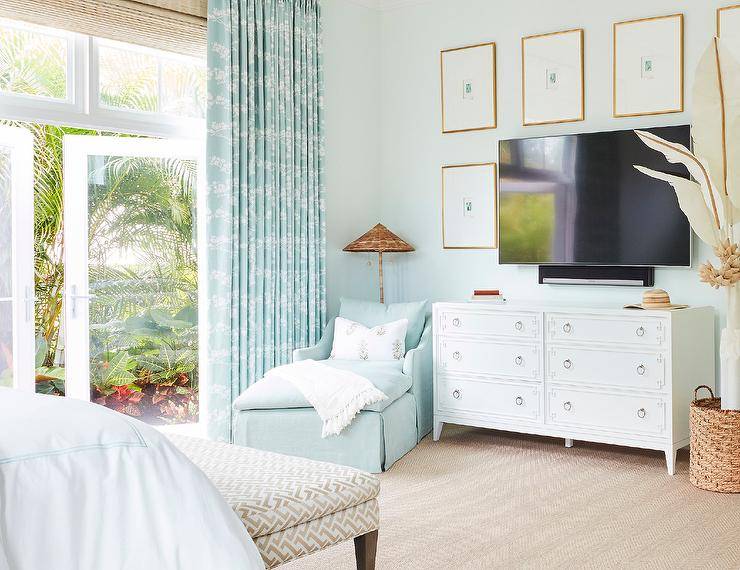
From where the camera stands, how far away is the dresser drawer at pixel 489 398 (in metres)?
4.32

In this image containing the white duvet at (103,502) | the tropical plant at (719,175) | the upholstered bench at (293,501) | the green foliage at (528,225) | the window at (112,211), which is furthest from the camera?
the green foliage at (528,225)

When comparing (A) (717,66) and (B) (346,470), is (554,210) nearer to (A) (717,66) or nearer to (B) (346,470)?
(A) (717,66)

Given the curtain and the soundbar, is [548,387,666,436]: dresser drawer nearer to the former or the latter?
the soundbar

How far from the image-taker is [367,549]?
8.34 ft

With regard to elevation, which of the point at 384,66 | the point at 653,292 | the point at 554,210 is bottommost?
the point at 653,292

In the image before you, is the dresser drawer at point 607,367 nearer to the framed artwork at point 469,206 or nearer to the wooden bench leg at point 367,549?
the framed artwork at point 469,206

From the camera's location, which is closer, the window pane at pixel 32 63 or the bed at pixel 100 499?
the bed at pixel 100 499

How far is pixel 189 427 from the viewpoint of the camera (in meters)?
4.57

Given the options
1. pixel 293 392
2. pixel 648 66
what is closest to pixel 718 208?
pixel 648 66

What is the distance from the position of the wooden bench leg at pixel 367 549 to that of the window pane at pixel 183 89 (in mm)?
2741

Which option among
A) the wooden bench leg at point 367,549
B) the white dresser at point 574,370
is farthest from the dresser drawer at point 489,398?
the wooden bench leg at point 367,549

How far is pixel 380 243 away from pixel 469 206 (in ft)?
2.00

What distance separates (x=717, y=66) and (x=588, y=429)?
6.05ft

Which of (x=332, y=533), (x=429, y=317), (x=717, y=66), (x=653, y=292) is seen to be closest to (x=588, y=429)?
(x=653, y=292)
